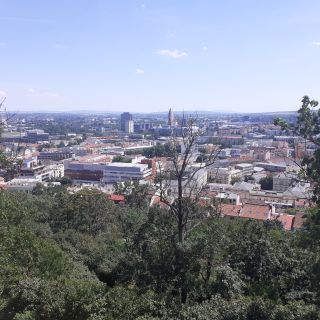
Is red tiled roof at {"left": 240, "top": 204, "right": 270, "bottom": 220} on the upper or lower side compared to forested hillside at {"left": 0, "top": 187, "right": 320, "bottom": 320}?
lower

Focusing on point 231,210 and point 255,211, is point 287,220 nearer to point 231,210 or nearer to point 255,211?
point 255,211

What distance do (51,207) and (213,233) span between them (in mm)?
16854

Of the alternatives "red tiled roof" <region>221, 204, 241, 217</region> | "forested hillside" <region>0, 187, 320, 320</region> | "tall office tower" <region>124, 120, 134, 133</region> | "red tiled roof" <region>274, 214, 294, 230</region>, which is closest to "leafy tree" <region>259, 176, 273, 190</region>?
"red tiled roof" <region>221, 204, 241, 217</region>

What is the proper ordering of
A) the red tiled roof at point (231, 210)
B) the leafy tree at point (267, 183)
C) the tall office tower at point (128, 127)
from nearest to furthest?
the red tiled roof at point (231, 210), the leafy tree at point (267, 183), the tall office tower at point (128, 127)

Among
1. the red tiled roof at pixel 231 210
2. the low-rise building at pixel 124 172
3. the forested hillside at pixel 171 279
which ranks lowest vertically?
the low-rise building at pixel 124 172

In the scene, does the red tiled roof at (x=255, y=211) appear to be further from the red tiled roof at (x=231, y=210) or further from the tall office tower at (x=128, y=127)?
the tall office tower at (x=128, y=127)

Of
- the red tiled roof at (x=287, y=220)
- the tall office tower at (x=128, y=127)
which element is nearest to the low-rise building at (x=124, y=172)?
the red tiled roof at (x=287, y=220)

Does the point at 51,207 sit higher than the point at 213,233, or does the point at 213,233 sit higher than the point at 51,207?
the point at 213,233

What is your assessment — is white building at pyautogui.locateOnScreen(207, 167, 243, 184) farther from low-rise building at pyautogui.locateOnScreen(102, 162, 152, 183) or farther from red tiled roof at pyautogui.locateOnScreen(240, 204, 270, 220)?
red tiled roof at pyautogui.locateOnScreen(240, 204, 270, 220)

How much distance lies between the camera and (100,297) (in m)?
7.12

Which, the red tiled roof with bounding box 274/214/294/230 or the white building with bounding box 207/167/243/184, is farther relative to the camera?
the white building with bounding box 207/167/243/184

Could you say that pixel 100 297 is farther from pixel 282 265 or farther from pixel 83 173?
pixel 83 173

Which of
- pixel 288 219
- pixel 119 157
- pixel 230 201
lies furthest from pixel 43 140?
pixel 288 219

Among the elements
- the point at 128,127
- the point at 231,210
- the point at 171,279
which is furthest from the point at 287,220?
the point at 128,127
